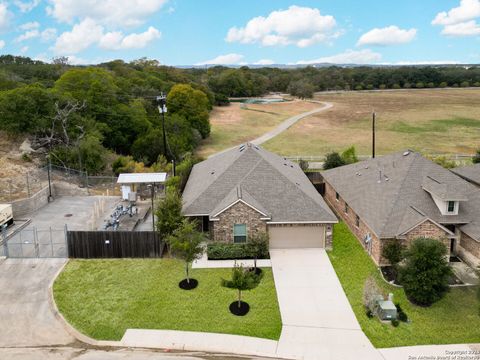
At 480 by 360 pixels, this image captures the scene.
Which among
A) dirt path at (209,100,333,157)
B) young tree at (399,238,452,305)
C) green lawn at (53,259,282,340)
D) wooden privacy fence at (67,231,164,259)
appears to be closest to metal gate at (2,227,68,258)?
wooden privacy fence at (67,231,164,259)

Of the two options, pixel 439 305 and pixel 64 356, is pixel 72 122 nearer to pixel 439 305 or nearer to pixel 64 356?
pixel 64 356

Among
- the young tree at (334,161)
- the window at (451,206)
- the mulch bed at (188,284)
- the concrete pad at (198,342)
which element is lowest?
the concrete pad at (198,342)

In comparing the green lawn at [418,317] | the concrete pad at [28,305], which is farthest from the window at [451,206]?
the concrete pad at [28,305]

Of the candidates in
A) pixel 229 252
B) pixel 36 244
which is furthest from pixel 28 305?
pixel 229 252

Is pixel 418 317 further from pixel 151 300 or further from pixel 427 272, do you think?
pixel 151 300

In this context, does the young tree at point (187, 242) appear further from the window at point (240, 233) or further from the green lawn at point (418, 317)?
the green lawn at point (418, 317)

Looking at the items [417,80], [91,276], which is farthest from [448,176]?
[417,80]
